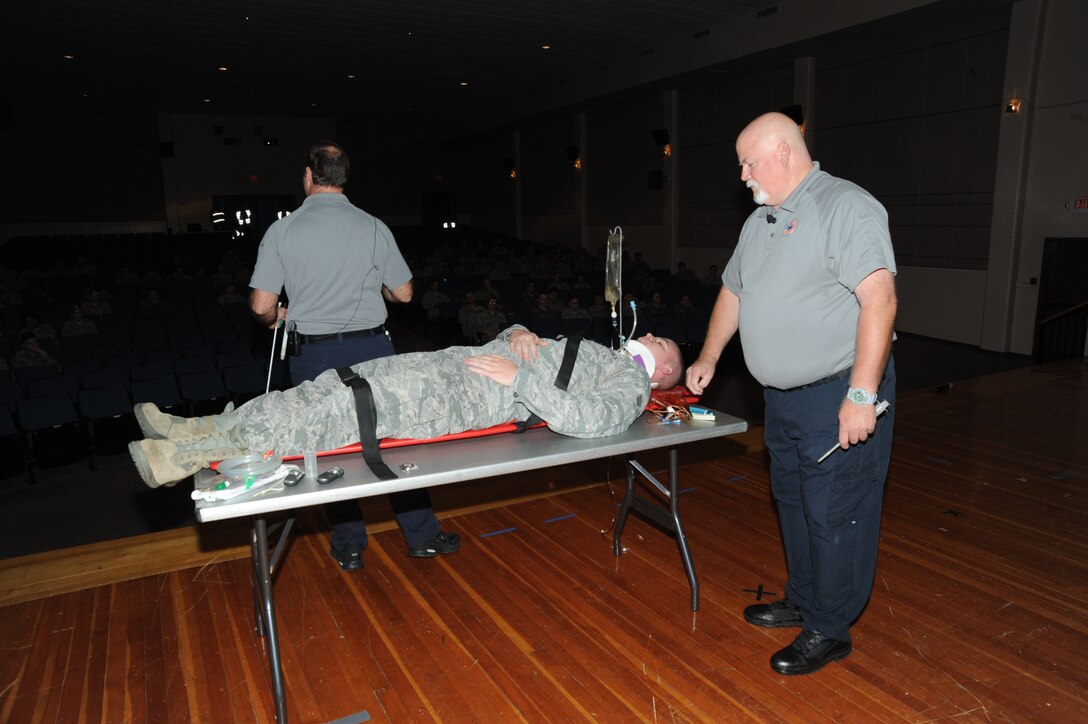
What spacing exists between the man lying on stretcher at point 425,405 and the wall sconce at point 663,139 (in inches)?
518

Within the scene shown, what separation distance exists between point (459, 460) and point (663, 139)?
1382 cm

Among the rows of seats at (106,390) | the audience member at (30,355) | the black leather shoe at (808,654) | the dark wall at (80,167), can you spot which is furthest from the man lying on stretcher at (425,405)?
the dark wall at (80,167)

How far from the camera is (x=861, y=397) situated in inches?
78.5

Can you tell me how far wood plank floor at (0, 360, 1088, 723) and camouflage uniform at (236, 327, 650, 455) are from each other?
0.78 m

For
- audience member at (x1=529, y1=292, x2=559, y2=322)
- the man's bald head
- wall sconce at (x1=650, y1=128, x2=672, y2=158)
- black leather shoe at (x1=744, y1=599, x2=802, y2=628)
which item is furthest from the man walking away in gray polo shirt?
wall sconce at (x1=650, y1=128, x2=672, y2=158)

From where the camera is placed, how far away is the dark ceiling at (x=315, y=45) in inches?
424

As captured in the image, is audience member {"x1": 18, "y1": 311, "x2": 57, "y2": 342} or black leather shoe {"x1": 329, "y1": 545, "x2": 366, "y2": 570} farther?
audience member {"x1": 18, "y1": 311, "x2": 57, "y2": 342}

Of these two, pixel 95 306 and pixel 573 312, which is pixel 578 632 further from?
pixel 95 306

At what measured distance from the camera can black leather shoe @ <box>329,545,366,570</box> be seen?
2.95m

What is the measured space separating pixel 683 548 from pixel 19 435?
16.9 feet

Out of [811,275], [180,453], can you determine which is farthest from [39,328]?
[811,275]

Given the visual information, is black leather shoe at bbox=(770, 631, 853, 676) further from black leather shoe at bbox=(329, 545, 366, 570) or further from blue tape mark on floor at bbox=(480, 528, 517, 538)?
black leather shoe at bbox=(329, 545, 366, 570)

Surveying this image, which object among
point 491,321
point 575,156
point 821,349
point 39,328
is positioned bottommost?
point 491,321

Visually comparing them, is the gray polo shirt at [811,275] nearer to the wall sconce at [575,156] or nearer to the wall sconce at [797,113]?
the wall sconce at [797,113]
